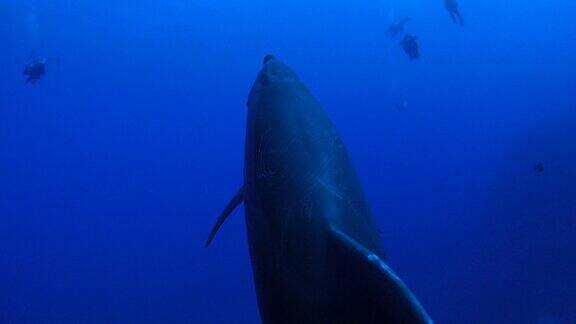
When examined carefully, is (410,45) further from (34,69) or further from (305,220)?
(305,220)

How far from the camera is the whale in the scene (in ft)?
5.79

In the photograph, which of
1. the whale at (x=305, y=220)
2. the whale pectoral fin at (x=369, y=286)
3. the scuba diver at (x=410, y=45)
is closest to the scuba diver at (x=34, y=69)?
the scuba diver at (x=410, y=45)

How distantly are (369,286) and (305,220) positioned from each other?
0.36 m

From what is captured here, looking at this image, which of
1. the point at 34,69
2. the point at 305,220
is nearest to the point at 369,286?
the point at 305,220

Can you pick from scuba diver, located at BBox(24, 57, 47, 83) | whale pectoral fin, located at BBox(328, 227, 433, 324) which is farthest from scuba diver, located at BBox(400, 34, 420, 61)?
whale pectoral fin, located at BBox(328, 227, 433, 324)

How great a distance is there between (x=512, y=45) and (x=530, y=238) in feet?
115

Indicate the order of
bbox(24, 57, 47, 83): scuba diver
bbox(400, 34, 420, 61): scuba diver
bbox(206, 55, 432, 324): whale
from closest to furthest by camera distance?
bbox(206, 55, 432, 324): whale, bbox(24, 57, 47, 83): scuba diver, bbox(400, 34, 420, 61): scuba diver

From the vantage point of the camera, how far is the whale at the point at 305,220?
5.79ft

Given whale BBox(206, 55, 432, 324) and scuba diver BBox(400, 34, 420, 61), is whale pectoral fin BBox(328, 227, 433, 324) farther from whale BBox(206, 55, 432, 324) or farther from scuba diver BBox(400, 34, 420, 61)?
scuba diver BBox(400, 34, 420, 61)

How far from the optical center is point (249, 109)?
2176mm

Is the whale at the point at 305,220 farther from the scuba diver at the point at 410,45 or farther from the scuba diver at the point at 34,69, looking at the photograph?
the scuba diver at the point at 34,69

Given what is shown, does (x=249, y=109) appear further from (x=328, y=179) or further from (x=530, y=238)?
(x=530, y=238)

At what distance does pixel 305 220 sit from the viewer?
189 centimetres

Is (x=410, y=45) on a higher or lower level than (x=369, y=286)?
higher
